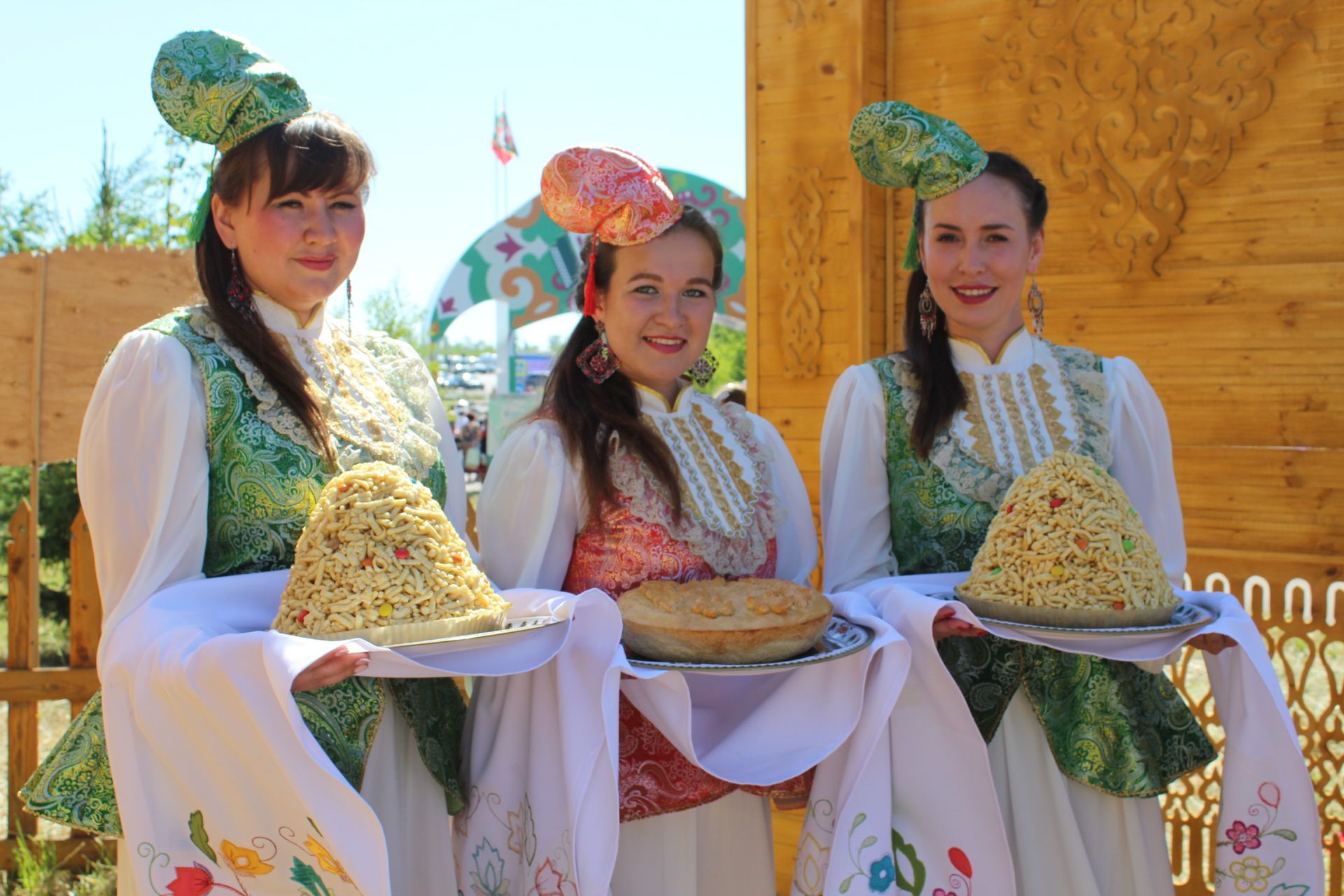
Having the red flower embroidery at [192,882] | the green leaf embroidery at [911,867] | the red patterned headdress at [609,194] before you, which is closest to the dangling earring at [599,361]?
the red patterned headdress at [609,194]

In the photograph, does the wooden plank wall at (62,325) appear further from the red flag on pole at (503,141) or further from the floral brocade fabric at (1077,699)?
the red flag on pole at (503,141)

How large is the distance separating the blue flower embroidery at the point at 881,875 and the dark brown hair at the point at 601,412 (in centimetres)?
79

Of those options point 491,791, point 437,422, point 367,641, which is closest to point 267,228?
point 437,422

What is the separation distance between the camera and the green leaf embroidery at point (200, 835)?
68.7 inches

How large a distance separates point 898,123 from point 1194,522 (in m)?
2.25

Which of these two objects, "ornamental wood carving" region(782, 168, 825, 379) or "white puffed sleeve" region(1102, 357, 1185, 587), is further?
"ornamental wood carving" region(782, 168, 825, 379)

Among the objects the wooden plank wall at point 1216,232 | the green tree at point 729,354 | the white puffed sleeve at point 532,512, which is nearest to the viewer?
the white puffed sleeve at point 532,512

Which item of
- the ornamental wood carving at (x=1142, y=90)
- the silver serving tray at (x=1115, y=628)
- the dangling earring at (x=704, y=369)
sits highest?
the ornamental wood carving at (x=1142, y=90)

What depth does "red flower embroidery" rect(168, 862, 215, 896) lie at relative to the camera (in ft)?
5.69

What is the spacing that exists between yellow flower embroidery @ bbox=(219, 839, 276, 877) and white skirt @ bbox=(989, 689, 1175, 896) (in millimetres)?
1337

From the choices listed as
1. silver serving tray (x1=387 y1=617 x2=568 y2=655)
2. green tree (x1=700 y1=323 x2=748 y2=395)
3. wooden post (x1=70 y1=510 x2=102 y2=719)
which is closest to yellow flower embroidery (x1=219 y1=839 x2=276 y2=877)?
silver serving tray (x1=387 y1=617 x2=568 y2=655)

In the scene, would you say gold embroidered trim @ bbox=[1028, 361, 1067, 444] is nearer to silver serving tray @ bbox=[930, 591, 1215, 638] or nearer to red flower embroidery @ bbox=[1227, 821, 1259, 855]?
silver serving tray @ bbox=[930, 591, 1215, 638]

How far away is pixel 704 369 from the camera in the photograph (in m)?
2.65

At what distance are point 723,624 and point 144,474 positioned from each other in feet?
3.46
